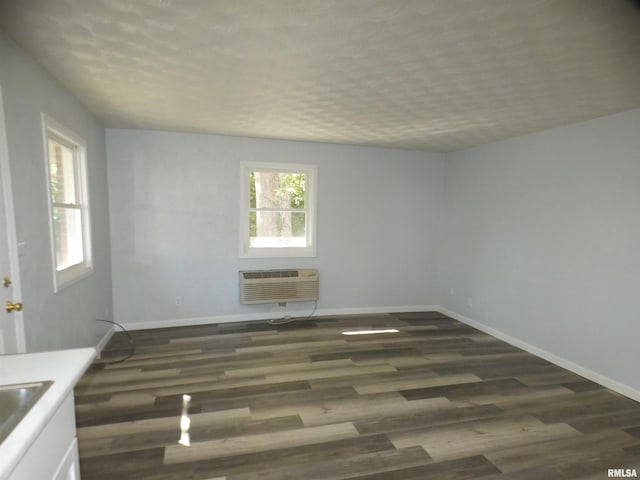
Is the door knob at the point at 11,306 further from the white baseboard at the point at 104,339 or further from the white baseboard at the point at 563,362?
the white baseboard at the point at 563,362

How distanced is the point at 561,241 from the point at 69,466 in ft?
12.7

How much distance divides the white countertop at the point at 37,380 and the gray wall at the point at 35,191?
1.07 meters

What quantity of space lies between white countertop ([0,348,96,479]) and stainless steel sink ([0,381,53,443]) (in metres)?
0.02

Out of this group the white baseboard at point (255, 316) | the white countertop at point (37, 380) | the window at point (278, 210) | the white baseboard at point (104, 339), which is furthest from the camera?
the window at point (278, 210)

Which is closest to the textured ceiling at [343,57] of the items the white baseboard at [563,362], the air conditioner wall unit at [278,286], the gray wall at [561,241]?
the gray wall at [561,241]

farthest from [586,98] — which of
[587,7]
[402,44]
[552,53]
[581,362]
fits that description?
[581,362]

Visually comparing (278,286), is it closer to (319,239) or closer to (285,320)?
(285,320)

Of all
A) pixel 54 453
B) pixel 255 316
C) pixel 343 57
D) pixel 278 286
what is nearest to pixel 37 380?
pixel 54 453

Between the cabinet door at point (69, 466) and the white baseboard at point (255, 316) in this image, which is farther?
the white baseboard at point (255, 316)

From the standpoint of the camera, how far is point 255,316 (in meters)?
4.38

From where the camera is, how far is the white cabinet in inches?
32.0

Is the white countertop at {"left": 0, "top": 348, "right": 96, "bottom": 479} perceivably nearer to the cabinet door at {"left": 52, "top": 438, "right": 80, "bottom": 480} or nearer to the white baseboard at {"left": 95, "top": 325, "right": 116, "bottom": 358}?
the cabinet door at {"left": 52, "top": 438, "right": 80, "bottom": 480}

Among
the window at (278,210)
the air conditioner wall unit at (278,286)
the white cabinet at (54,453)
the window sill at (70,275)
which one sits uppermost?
the window at (278,210)

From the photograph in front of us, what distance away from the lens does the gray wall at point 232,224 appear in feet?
12.8
